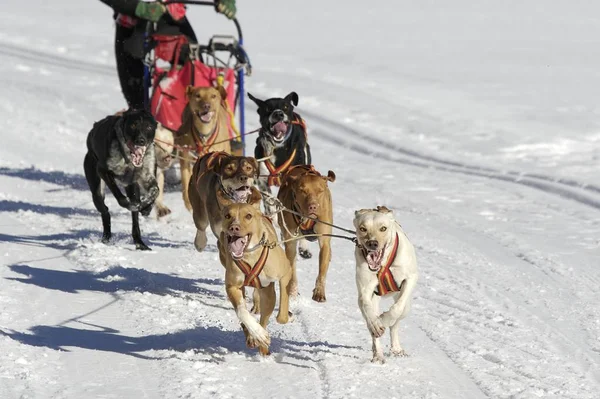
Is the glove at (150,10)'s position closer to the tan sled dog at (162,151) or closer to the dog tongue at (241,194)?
the tan sled dog at (162,151)

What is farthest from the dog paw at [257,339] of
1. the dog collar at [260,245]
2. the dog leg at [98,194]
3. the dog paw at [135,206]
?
the dog leg at [98,194]

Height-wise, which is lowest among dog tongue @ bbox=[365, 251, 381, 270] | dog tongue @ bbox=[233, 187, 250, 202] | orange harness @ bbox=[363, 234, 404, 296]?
orange harness @ bbox=[363, 234, 404, 296]

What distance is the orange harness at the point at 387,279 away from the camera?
5.38m

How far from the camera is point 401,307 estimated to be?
5.39 meters

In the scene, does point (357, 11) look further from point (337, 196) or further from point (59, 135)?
point (337, 196)

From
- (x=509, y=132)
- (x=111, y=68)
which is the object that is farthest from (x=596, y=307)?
(x=111, y=68)

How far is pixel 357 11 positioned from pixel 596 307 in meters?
20.1

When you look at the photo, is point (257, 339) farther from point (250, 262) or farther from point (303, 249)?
point (303, 249)

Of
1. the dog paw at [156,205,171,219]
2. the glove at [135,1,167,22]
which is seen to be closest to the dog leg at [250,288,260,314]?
the dog paw at [156,205,171,219]

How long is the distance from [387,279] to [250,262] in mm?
690

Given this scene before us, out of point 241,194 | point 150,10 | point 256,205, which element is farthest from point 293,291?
point 150,10

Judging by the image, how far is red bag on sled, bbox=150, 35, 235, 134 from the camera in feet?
32.9

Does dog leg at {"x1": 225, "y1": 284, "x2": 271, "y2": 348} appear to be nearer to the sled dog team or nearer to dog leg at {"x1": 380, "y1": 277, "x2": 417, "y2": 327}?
the sled dog team

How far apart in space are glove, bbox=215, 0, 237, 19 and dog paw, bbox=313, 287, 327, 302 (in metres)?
4.50
